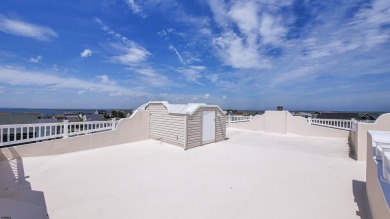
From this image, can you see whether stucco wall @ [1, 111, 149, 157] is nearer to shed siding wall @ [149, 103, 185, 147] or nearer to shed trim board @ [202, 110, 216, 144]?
shed siding wall @ [149, 103, 185, 147]

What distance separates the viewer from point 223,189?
137 inches

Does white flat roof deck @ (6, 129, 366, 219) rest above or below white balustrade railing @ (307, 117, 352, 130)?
below

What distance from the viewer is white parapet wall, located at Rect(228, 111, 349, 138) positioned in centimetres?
984

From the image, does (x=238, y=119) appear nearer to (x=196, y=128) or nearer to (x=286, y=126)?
(x=286, y=126)

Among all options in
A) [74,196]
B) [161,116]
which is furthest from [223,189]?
[161,116]

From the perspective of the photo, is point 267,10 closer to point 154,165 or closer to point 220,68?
point 154,165

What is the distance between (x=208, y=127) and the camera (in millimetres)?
8242

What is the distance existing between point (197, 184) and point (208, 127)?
4.61 metres

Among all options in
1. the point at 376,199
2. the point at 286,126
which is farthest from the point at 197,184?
the point at 286,126

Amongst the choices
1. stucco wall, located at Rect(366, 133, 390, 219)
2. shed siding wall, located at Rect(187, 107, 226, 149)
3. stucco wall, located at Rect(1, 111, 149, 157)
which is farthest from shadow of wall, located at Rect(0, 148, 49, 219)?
shed siding wall, located at Rect(187, 107, 226, 149)

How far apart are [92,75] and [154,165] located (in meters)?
12.7

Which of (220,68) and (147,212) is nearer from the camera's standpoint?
(147,212)

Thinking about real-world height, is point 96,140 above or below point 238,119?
below

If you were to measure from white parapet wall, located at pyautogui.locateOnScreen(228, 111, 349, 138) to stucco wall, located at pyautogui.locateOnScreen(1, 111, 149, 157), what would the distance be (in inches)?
286
